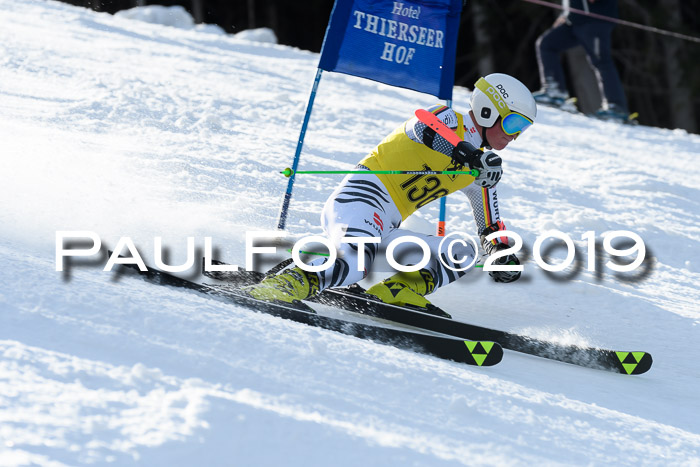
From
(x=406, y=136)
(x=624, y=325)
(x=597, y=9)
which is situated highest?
(x=597, y=9)

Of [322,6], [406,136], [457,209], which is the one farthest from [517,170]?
[322,6]

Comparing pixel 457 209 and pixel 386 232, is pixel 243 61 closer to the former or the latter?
pixel 457 209

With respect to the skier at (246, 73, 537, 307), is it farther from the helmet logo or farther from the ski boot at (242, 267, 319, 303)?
the ski boot at (242, 267, 319, 303)

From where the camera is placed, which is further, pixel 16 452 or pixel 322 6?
pixel 322 6

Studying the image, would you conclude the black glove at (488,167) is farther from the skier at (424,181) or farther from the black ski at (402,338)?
the black ski at (402,338)

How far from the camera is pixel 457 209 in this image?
5734mm

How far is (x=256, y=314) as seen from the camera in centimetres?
310

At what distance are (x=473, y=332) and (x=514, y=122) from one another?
3.16 feet

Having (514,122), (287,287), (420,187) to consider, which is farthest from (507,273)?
(287,287)

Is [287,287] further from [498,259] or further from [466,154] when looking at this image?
[498,259]

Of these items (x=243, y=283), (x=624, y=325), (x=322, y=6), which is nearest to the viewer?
(x=243, y=283)

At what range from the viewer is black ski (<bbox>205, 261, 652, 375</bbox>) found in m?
3.53

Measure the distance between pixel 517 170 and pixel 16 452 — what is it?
560 centimetres

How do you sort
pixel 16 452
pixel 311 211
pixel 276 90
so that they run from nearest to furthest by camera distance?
pixel 16 452 < pixel 311 211 < pixel 276 90
